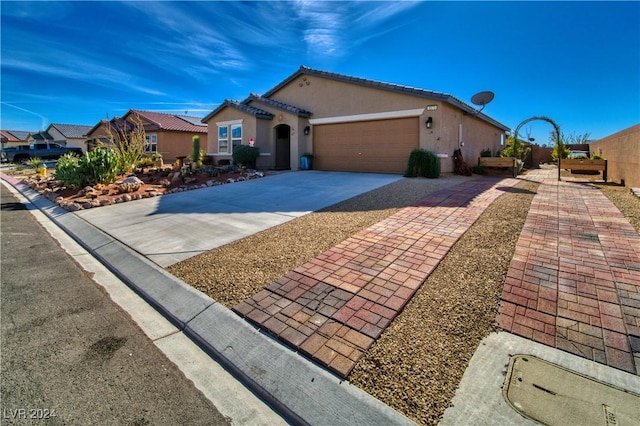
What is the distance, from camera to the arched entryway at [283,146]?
1734cm

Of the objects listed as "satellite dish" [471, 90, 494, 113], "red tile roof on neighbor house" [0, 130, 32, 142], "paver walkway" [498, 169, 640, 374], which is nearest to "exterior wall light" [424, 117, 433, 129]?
"satellite dish" [471, 90, 494, 113]

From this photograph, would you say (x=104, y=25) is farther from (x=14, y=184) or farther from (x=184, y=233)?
(x=184, y=233)

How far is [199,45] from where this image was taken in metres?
14.1

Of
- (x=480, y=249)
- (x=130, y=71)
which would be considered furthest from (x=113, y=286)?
(x=130, y=71)

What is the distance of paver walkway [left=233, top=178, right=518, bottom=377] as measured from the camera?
8.77 ft

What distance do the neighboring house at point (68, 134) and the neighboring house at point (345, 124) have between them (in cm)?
3723

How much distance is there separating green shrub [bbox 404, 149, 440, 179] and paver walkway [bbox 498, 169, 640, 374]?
21.4 ft

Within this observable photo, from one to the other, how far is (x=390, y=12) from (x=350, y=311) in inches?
445

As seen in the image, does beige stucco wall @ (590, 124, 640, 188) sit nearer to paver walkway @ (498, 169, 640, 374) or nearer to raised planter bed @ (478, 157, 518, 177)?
raised planter bed @ (478, 157, 518, 177)

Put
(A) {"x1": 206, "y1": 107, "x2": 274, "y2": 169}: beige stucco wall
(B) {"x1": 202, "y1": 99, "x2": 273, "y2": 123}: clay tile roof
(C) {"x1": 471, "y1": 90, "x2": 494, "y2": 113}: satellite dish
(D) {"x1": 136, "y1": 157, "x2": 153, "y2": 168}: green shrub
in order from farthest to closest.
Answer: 1. (A) {"x1": 206, "y1": 107, "x2": 274, "y2": 169}: beige stucco wall
2. (B) {"x1": 202, "y1": 99, "x2": 273, "y2": 123}: clay tile roof
3. (D) {"x1": 136, "y1": 157, "x2": 153, "y2": 168}: green shrub
4. (C) {"x1": 471, "y1": 90, "x2": 494, "y2": 113}: satellite dish

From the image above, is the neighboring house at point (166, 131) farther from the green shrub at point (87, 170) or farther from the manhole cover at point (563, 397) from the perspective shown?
the manhole cover at point (563, 397)

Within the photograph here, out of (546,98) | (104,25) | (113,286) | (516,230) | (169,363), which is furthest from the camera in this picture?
(546,98)

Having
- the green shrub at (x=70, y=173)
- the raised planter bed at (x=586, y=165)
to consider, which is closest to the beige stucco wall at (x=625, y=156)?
the raised planter bed at (x=586, y=165)

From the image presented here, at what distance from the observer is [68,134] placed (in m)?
44.8
